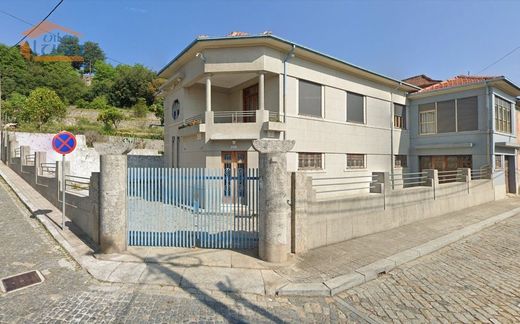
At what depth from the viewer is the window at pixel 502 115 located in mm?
14692

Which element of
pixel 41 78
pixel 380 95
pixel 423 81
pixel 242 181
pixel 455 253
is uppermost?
pixel 41 78

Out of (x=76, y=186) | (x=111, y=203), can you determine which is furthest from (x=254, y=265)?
(x=76, y=186)

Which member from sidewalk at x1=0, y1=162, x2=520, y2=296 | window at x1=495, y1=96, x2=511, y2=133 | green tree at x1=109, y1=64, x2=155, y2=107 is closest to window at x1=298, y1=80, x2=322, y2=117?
sidewalk at x1=0, y1=162, x2=520, y2=296

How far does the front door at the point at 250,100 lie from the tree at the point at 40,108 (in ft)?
71.5

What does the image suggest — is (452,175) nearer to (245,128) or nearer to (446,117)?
(446,117)

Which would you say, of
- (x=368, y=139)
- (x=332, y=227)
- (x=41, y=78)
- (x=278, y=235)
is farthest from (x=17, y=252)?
(x=41, y=78)

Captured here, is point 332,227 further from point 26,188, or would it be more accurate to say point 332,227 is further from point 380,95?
point 26,188

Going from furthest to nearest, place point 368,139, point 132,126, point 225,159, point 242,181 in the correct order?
point 132,126, point 368,139, point 225,159, point 242,181

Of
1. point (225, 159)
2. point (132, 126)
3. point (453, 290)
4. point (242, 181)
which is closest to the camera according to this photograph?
point (453, 290)

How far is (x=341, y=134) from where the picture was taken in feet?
44.1

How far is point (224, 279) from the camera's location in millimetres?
4363

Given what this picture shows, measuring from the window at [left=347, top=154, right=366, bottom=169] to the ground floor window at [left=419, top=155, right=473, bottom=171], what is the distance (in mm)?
5410

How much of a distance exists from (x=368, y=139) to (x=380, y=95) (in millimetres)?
3067

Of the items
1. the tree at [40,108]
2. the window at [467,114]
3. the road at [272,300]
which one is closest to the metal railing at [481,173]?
the window at [467,114]
